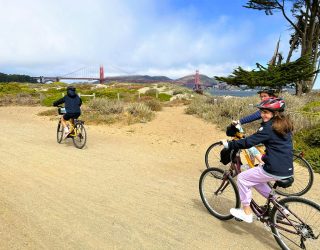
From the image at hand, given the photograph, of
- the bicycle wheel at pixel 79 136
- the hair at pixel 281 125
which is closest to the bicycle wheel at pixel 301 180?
the hair at pixel 281 125

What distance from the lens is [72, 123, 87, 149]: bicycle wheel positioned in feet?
32.0

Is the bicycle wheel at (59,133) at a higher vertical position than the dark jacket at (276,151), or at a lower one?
lower

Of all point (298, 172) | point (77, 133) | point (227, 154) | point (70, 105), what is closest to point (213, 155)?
point (298, 172)

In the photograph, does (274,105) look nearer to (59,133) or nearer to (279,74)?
(59,133)

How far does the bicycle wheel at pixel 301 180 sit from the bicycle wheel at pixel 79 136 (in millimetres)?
5598

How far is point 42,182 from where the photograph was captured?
20.8 feet

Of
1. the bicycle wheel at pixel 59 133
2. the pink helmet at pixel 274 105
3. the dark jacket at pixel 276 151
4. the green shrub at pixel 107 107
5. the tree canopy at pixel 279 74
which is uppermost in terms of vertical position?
the tree canopy at pixel 279 74

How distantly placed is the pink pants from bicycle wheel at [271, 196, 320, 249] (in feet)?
1.12

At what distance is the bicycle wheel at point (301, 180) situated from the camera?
20.8 ft

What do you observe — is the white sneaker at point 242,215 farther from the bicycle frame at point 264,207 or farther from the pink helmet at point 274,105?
the pink helmet at point 274,105

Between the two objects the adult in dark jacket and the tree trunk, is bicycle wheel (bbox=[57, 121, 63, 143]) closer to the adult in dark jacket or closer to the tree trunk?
the adult in dark jacket

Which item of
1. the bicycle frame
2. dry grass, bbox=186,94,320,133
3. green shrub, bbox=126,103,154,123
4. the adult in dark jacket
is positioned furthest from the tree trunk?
the bicycle frame

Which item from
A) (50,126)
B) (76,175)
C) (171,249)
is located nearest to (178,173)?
(76,175)

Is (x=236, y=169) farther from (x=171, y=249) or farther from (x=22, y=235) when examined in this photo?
(x=22, y=235)
